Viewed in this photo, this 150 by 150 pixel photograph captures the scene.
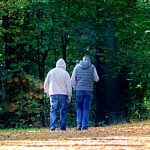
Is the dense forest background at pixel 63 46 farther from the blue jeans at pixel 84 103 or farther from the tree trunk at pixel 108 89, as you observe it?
the blue jeans at pixel 84 103

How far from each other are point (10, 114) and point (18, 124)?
49 cm

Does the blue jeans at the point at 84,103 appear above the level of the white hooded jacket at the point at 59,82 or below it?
below

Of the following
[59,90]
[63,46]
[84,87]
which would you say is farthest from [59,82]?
[63,46]

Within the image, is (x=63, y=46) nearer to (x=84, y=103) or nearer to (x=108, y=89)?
(x=108, y=89)

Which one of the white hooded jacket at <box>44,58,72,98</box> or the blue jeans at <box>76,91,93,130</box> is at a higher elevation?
the white hooded jacket at <box>44,58,72,98</box>

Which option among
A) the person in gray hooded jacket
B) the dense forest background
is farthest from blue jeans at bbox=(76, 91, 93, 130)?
the dense forest background

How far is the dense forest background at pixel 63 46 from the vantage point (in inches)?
533

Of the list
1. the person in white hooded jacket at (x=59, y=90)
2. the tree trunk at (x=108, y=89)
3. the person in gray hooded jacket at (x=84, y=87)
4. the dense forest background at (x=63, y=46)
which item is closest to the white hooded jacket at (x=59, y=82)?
the person in white hooded jacket at (x=59, y=90)

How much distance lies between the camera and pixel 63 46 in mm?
14773

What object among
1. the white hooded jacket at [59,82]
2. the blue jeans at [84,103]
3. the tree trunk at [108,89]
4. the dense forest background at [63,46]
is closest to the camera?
the white hooded jacket at [59,82]

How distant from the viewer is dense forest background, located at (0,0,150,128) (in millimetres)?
13539

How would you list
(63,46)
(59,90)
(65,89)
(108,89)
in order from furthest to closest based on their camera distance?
1. (108,89)
2. (63,46)
3. (65,89)
4. (59,90)

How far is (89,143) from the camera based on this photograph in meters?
6.06

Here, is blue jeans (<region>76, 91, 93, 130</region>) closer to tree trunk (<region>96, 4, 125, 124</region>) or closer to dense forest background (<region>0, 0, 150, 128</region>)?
dense forest background (<region>0, 0, 150, 128</region>)
